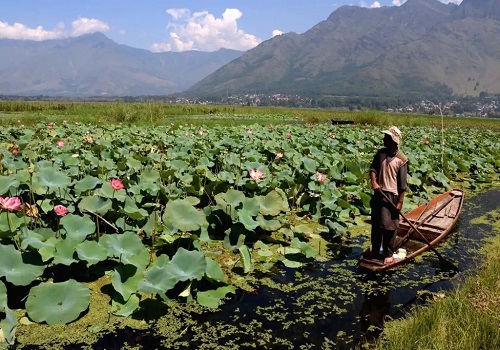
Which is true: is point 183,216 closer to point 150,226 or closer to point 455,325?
point 150,226

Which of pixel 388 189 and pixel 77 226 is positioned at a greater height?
pixel 388 189

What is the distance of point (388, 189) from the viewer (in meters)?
4.48

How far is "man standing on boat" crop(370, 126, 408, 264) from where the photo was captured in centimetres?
443

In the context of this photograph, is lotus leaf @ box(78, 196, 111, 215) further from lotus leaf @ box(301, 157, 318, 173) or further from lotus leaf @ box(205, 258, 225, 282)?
lotus leaf @ box(301, 157, 318, 173)

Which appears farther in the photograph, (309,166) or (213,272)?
(309,166)

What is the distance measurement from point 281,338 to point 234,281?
0.98m

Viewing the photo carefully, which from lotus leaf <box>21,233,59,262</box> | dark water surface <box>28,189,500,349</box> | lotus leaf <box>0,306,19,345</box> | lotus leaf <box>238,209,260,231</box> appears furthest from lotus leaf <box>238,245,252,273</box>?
lotus leaf <box>0,306,19,345</box>

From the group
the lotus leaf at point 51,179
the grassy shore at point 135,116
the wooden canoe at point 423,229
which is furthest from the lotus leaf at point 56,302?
the grassy shore at point 135,116

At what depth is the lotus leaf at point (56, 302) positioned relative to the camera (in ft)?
10.2

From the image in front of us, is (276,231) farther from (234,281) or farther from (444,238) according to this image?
(444,238)

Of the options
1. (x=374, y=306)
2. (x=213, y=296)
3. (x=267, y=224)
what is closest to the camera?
(x=213, y=296)

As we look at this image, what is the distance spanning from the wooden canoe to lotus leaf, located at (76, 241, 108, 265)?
2671 mm

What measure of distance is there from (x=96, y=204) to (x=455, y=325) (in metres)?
3.38

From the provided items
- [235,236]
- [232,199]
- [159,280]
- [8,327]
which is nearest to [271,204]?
[232,199]
